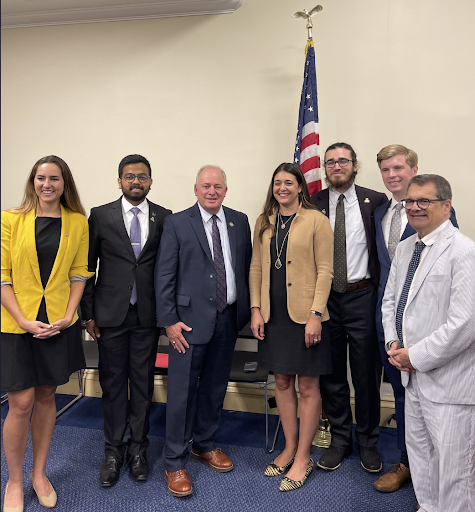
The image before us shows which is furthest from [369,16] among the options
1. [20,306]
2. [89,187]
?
[20,306]

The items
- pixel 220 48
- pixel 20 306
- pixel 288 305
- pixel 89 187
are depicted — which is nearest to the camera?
pixel 20 306

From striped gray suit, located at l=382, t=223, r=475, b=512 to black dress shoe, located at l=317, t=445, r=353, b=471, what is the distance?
2.44ft

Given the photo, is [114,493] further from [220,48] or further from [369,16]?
[369,16]

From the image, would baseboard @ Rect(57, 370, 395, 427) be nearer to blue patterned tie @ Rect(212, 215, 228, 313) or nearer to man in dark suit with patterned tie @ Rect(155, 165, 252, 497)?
man in dark suit with patterned tie @ Rect(155, 165, 252, 497)

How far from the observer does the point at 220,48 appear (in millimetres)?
3805

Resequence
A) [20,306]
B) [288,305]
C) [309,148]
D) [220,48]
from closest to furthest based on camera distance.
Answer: [20,306] < [288,305] < [309,148] < [220,48]

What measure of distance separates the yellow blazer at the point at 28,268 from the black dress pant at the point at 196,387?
72 cm

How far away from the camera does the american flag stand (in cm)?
338

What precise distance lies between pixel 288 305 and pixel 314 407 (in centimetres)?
65

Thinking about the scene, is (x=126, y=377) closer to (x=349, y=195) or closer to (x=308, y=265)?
(x=308, y=265)

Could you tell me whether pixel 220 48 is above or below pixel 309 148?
above

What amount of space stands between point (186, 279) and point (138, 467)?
45.8 inches

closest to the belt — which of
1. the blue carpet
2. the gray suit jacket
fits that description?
the gray suit jacket

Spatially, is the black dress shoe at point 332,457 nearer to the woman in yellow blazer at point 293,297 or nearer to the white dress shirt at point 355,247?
the woman in yellow blazer at point 293,297
